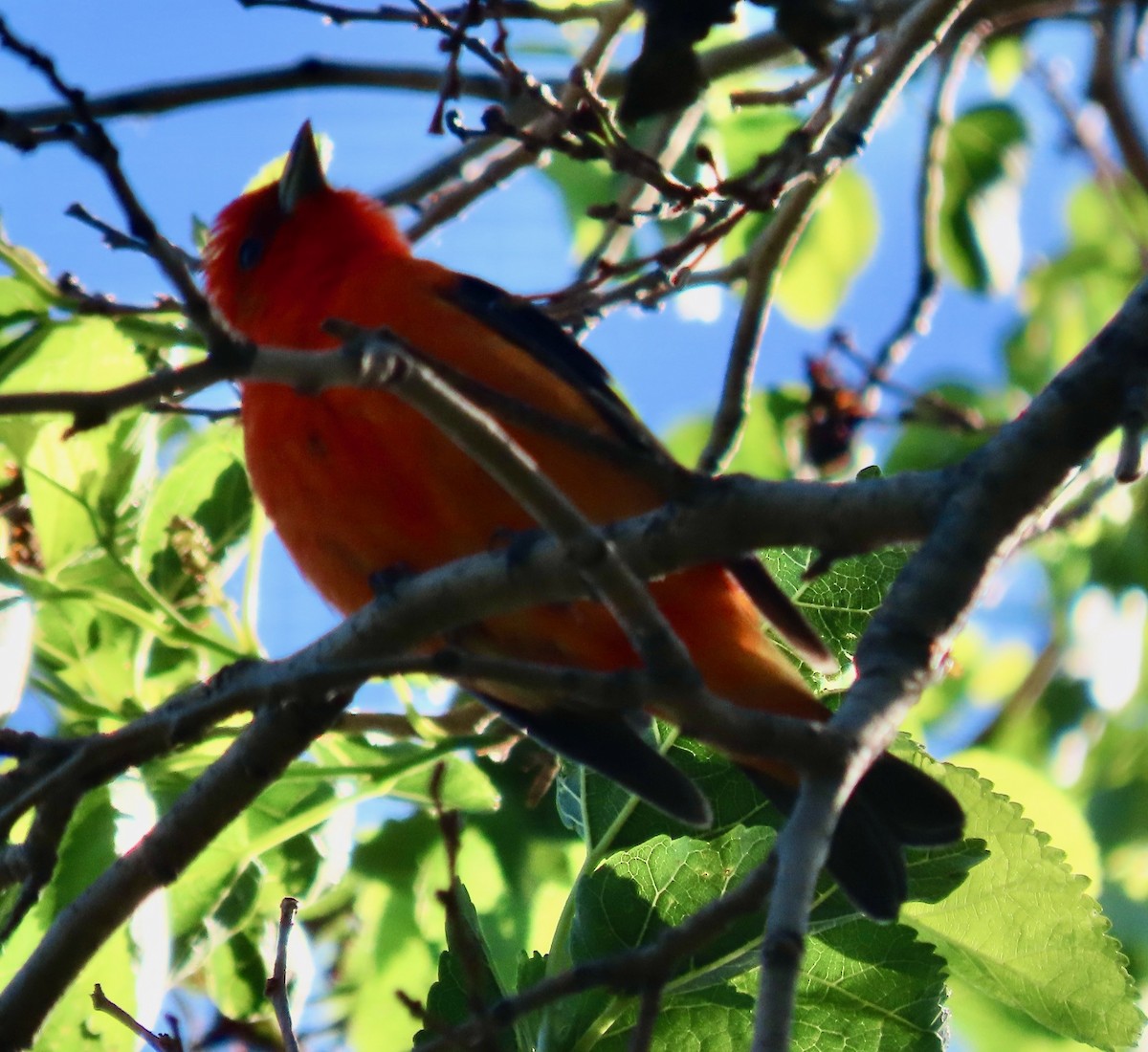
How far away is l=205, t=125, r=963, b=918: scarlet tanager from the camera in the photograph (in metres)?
3.33

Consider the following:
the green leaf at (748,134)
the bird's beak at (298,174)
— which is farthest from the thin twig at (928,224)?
the bird's beak at (298,174)

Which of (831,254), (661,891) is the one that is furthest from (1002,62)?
(661,891)

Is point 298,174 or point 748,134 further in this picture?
point 748,134

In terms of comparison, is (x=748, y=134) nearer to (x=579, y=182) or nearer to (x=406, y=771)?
(x=579, y=182)

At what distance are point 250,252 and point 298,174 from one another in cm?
32

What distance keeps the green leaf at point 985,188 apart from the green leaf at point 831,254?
326 millimetres

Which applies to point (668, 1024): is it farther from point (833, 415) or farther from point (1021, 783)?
point (833, 415)

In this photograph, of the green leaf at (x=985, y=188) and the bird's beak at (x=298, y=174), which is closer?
the bird's beak at (x=298, y=174)

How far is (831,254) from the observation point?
5848 mm

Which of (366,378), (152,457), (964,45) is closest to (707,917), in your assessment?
(366,378)

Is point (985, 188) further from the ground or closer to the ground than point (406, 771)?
further from the ground

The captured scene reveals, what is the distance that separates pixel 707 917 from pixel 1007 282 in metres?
4.13

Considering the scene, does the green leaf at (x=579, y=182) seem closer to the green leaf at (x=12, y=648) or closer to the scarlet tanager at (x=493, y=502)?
the scarlet tanager at (x=493, y=502)

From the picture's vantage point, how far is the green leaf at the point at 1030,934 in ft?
9.10
